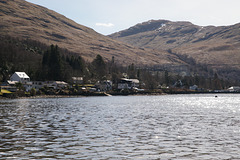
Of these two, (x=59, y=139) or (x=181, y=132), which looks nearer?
(x=59, y=139)

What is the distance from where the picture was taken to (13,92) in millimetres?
168125

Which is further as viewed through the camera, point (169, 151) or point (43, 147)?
point (43, 147)

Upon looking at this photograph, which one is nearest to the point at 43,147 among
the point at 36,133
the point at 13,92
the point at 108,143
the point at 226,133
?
the point at 108,143

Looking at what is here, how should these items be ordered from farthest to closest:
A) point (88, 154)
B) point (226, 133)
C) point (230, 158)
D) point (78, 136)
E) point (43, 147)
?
point (226, 133), point (78, 136), point (43, 147), point (88, 154), point (230, 158)

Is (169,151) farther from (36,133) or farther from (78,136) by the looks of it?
(36,133)

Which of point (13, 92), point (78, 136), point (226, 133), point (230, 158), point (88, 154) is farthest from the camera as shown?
point (13, 92)

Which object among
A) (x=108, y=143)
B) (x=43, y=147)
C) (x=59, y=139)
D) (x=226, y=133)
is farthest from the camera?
(x=226, y=133)

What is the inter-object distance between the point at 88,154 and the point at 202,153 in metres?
9.31

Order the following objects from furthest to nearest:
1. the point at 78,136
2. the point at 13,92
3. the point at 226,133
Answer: the point at 13,92
the point at 226,133
the point at 78,136

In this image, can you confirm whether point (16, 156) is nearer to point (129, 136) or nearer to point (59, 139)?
point (59, 139)

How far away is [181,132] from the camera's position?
36719mm

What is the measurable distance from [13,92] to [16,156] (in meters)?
154

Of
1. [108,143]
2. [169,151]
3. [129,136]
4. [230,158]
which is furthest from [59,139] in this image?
[230,158]

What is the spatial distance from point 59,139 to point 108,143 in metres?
5.72
